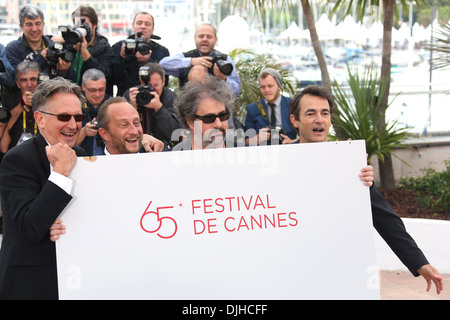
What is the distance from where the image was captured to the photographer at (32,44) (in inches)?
224

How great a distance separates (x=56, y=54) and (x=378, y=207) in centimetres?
361

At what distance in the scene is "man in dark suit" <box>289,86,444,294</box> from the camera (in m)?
3.04

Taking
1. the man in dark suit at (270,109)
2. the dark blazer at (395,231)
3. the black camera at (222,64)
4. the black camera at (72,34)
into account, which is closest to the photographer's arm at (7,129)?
the black camera at (72,34)

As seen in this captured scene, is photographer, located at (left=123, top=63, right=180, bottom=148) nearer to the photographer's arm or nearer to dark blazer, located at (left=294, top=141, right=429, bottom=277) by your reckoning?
the photographer's arm

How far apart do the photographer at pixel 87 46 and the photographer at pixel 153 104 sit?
0.74 metres

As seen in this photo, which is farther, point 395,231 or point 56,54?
point 56,54

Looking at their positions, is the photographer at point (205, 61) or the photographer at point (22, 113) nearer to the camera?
the photographer at point (22, 113)

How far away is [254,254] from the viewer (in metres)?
2.72

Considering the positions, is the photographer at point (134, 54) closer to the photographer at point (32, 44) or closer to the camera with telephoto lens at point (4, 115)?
the photographer at point (32, 44)

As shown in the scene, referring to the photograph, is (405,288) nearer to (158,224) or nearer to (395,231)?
(395,231)

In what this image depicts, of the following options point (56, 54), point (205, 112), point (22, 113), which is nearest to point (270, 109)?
point (56, 54)

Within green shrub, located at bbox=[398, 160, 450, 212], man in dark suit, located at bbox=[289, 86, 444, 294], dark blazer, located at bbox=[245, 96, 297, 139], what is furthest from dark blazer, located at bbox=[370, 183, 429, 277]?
green shrub, located at bbox=[398, 160, 450, 212]

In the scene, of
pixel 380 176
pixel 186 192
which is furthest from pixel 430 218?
pixel 186 192

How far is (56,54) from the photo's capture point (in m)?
5.62
